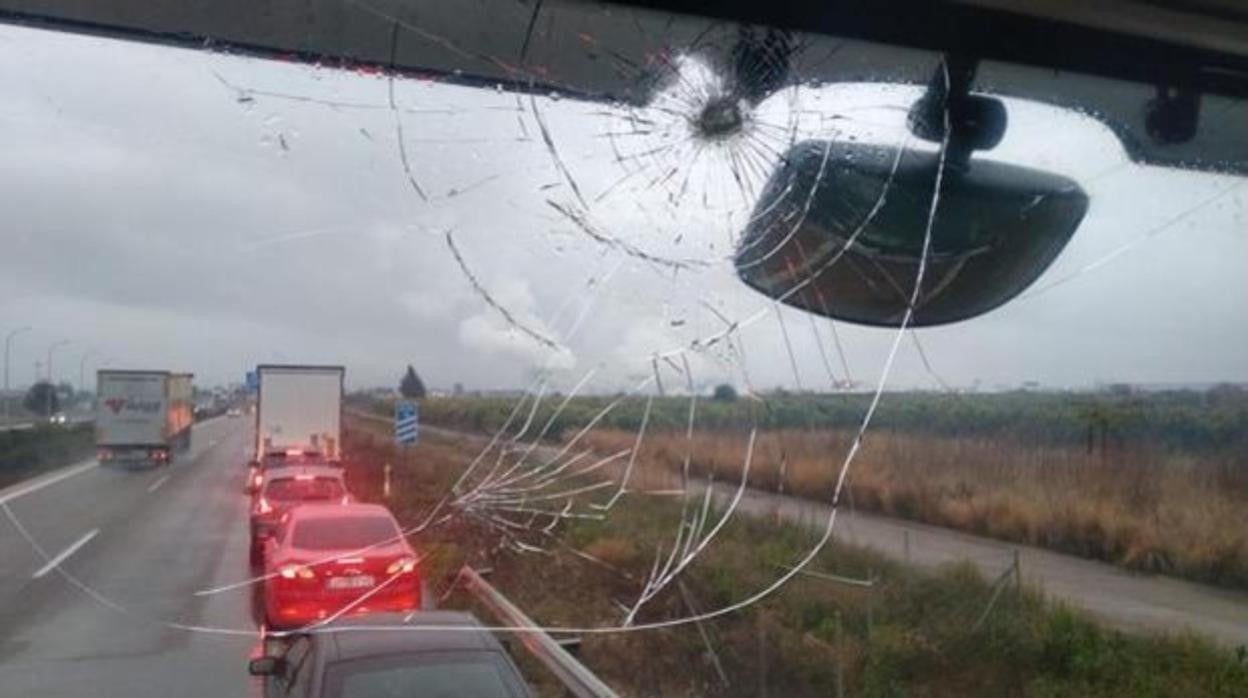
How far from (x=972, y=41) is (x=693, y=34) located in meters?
0.59

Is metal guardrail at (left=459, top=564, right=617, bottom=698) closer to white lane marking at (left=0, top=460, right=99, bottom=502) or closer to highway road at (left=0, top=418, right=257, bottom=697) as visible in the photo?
highway road at (left=0, top=418, right=257, bottom=697)

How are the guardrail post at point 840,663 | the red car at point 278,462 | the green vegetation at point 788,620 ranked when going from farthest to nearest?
the guardrail post at point 840,663 < the red car at point 278,462 < the green vegetation at point 788,620

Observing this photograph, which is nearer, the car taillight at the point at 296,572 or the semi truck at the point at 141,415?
the semi truck at the point at 141,415

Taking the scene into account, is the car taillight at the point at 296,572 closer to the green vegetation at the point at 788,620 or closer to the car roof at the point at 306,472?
the green vegetation at the point at 788,620

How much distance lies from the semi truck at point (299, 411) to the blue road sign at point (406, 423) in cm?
12

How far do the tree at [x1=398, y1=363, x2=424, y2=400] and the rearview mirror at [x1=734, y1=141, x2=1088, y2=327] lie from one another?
2.17ft

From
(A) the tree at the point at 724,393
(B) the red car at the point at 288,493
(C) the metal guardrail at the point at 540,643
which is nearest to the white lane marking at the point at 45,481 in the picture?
(B) the red car at the point at 288,493

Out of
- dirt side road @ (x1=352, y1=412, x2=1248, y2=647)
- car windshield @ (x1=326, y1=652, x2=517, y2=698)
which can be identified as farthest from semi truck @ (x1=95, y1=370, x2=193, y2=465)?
dirt side road @ (x1=352, y1=412, x2=1248, y2=647)

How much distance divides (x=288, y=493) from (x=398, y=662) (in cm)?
73

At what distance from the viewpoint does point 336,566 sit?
8.20ft

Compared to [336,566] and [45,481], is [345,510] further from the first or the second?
[45,481]

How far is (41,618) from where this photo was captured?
5172mm

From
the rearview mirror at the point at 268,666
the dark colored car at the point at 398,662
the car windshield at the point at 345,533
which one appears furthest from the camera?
the rearview mirror at the point at 268,666

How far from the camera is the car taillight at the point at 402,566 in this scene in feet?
8.57
